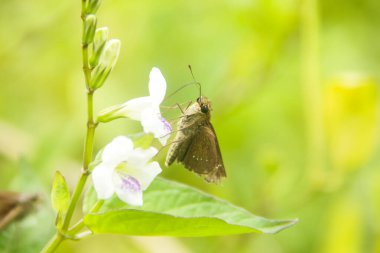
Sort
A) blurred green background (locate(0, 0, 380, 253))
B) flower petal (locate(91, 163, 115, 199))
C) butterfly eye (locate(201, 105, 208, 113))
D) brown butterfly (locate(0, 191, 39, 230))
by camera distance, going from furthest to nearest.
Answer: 1. blurred green background (locate(0, 0, 380, 253))
2. butterfly eye (locate(201, 105, 208, 113))
3. brown butterfly (locate(0, 191, 39, 230))
4. flower petal (locate(91, 163, 115, 199))

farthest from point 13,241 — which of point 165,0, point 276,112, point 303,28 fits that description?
point 276,112

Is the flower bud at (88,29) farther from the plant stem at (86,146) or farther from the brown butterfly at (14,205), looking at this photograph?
the brown butterfly at (14,205)

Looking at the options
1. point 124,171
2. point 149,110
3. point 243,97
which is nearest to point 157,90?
point 149,110

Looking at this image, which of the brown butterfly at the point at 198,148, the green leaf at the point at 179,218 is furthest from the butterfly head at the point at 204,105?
the green leaf at the point at 179,218

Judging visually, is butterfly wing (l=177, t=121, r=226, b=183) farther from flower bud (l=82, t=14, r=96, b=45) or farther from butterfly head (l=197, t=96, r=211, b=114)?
flower bud (l=82, t=14, r=96, b=45)

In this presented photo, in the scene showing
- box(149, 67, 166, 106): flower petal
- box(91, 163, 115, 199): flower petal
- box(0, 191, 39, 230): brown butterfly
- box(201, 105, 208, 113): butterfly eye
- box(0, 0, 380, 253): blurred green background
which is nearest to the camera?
box(91, 163, 115, 199): flower petal

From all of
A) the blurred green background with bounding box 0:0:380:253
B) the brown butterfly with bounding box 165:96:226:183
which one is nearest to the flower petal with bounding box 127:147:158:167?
the brown butterfly with bounding box 165:96:226:183

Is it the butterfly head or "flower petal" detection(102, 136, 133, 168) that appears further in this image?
the butterfly head
